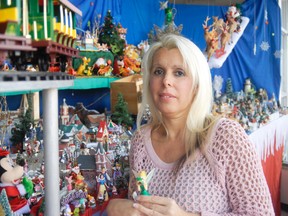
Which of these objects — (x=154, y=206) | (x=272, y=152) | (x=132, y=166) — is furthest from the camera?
(x=272, y=152)

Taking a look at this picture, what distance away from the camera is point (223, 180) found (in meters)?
1.06

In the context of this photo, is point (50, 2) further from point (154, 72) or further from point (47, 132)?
point (154, 72)

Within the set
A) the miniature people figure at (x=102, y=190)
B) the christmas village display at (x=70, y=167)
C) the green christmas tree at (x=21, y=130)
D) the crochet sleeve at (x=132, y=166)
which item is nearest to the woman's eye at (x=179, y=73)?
the crochet sleeve at (x=132, y=166)

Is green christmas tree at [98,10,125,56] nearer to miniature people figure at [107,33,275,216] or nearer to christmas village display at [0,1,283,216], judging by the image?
christmas village display at [0,1,283,216]

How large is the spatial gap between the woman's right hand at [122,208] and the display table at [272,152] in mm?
2315

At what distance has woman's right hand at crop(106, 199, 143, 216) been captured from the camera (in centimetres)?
96

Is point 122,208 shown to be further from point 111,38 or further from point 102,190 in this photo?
point 111,38

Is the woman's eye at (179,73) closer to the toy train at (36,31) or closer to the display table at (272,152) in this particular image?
the toy train at (36,31)

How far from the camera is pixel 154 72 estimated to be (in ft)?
3.72

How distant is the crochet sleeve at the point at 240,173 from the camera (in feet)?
3.40

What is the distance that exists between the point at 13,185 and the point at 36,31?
69cm

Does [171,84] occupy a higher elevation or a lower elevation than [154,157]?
higher

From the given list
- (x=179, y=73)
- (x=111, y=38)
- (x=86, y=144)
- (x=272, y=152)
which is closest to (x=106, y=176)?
(x=86, y=144)

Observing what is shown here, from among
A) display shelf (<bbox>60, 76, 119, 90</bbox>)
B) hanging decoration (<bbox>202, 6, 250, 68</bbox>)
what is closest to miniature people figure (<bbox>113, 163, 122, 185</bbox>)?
display shelf (<bbox>60, 76, 119, 90</bbox>)
